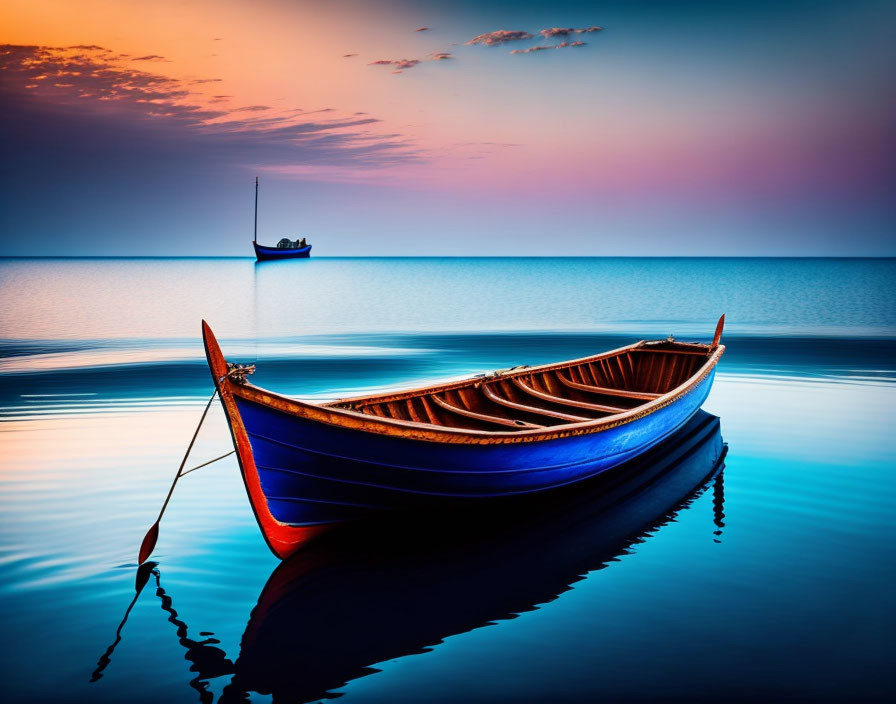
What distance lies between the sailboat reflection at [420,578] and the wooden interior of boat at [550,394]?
3.71 ft

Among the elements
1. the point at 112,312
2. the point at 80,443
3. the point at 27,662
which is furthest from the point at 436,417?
the point at 112,312

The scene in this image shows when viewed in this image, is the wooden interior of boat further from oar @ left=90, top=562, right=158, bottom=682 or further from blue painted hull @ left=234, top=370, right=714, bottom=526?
oar @ left=90, top=562, right=158, bottom=682

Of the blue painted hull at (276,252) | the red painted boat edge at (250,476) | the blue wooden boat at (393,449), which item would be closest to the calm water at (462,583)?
the red painted boat edge at (250,476)

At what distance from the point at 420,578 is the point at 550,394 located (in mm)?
5251

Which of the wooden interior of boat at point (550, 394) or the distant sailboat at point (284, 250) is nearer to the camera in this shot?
the wooden interior of boat at point (550, 394)

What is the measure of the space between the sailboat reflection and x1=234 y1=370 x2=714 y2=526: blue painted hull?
0.44 metres

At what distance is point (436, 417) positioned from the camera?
8.09 metres

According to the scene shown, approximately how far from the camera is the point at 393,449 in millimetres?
5926

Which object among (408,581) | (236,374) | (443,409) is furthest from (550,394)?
(236,374)

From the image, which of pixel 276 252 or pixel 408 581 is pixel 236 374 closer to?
pixel 408 581

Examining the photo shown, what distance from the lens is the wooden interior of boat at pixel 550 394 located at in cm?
791

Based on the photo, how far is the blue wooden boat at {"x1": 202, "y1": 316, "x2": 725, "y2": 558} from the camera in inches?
216

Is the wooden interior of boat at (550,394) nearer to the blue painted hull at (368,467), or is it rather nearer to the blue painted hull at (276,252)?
the blue painted hull at (368,467)

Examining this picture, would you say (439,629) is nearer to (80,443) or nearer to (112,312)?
(80,443)
